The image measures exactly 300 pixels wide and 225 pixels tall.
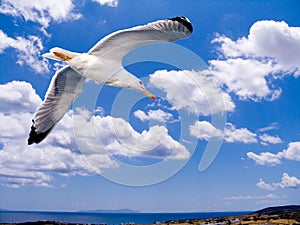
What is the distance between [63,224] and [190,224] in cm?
885

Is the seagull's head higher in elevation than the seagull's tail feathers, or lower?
lower

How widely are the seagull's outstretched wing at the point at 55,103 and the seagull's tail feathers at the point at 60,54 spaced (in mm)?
988

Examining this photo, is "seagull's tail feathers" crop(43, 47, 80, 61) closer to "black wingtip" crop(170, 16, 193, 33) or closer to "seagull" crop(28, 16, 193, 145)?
"seagull" crop(28, 16, 193, 145)

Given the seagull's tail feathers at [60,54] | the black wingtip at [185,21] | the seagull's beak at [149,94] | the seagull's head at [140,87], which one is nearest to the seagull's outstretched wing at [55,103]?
the seagull's tail feathers at [60,54]

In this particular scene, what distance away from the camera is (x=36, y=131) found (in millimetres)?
8656

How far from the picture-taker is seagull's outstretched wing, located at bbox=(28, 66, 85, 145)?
8.55 metres

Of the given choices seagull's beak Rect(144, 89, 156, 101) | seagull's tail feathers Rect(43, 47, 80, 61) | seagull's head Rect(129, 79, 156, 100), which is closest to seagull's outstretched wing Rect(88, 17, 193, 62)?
seagull's tail feathers Rect(43, 47, 80, 61)

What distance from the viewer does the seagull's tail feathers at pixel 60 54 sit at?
736 cm

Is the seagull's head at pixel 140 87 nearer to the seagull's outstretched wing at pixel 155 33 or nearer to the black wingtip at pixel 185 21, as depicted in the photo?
the seagull's outstretched wing at pixel 155 33

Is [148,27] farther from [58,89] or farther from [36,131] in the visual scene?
[36,131]

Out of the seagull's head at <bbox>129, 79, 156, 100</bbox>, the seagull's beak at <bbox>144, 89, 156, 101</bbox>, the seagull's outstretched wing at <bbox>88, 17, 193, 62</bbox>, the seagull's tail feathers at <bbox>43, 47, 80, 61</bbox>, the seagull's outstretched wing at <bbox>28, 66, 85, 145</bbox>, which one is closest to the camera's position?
the seagull's outstretched wing at <bbox>88, 17, 193, 62</bbox>

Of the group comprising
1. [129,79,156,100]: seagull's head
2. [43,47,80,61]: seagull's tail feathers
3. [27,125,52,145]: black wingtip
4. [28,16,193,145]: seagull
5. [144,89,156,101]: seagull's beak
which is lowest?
[27,125,52,145]: black wingtip

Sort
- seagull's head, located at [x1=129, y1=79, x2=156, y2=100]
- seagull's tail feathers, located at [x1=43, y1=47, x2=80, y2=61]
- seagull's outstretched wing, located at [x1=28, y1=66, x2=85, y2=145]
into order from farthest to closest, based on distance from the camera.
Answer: seagull's outstretched wing, located at [x1=28, y1=66, x2=85, y2=145], seagull's head, located at [x1=129, y1=79, x2=156, y2=100], seagull's tail feathers, located at [x1=43, y1=47, x2=80, y2=61]

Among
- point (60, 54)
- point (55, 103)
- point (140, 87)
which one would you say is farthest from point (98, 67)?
point (55, 103)
